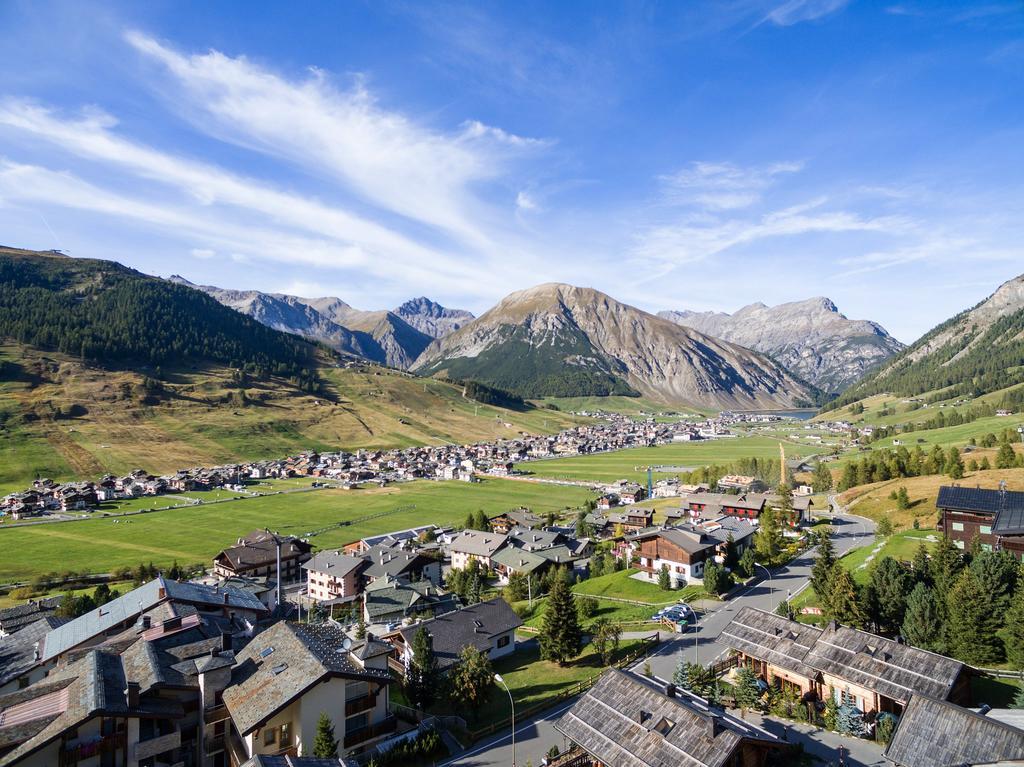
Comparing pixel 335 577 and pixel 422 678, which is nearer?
pixel 422 678

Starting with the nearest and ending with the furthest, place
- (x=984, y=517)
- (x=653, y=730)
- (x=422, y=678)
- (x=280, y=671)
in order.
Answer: (x=653, y=730) → (x=280, y=671) → (x=422, y=678) → (x=984, y=517)

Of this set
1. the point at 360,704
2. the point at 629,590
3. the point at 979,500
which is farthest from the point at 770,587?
the point at 360,704

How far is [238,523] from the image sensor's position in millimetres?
105750

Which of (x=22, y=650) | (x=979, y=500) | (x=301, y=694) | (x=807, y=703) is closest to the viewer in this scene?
(x=301, y=694)

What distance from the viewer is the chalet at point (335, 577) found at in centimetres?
6831

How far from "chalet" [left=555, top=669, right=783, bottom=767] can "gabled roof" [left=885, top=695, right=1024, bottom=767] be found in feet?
17.3

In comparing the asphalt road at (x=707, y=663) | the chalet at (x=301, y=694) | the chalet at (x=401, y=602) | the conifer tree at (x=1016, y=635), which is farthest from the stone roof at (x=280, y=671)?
the conifer tree at (x=1016, y=635)

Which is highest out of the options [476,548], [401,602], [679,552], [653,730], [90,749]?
[653,730]

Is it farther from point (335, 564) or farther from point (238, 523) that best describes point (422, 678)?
point (238, 523)

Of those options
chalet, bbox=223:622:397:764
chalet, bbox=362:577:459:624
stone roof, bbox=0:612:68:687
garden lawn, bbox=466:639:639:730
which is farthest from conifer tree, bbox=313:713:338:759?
chalet, bbox=362:577:459:624

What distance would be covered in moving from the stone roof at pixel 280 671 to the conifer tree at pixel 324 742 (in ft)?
5.96

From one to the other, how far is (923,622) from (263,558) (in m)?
71.9

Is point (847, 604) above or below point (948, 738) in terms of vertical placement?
above

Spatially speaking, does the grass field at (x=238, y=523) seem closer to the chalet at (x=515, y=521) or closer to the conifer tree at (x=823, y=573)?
the chalet at (x=515, y=521)
